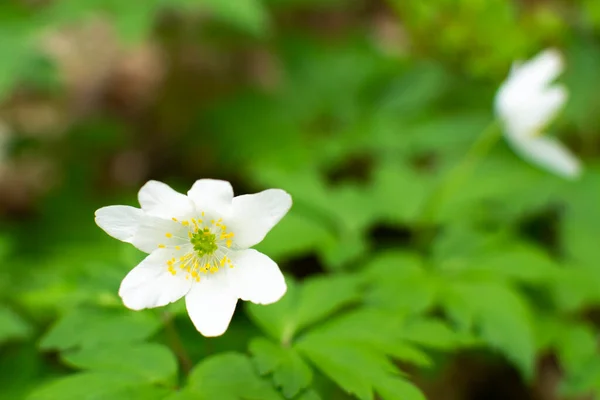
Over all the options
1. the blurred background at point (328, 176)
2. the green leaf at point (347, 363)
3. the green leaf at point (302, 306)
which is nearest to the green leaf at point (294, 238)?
the blurred background at point (328, 176)

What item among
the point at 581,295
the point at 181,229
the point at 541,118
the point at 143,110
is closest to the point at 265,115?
the point at 143,110

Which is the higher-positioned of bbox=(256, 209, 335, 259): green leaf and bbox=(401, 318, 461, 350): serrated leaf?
bbox=(256, 209, 335, 259): green leaf

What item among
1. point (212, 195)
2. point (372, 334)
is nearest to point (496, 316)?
point (372, 334)

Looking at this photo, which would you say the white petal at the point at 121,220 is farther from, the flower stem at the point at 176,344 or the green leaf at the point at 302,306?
the green leaf at the point at 302,306

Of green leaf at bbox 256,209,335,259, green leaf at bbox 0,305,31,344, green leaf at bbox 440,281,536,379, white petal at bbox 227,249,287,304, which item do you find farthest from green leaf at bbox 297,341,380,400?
green leaf at bbox 0,305,31,344

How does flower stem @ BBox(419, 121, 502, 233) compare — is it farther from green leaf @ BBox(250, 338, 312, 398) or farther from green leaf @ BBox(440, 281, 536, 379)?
green leaf @ BBox(250, 338, 312, 398)

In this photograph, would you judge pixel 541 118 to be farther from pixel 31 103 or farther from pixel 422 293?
Answer: pixel 31 103
